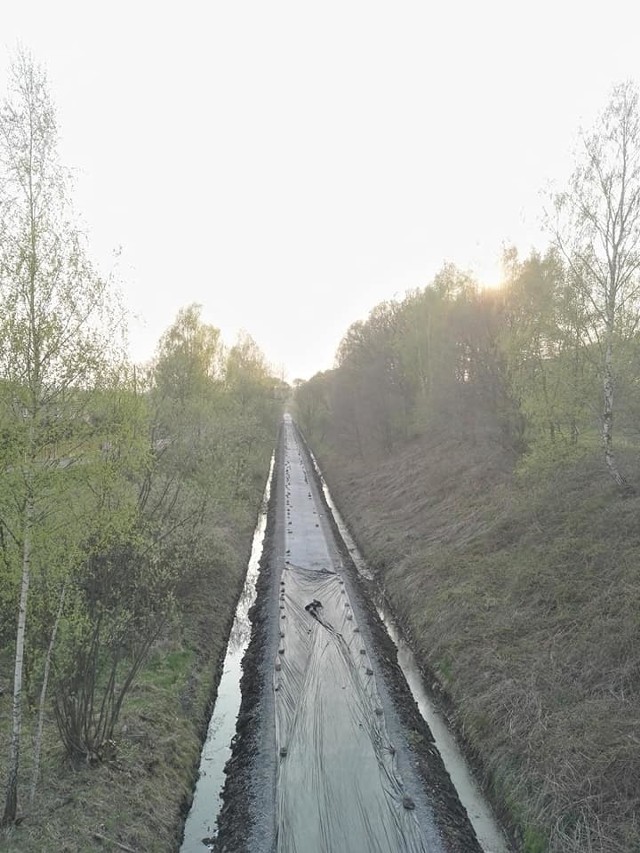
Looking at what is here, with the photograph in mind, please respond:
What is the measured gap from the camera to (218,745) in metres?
11.6

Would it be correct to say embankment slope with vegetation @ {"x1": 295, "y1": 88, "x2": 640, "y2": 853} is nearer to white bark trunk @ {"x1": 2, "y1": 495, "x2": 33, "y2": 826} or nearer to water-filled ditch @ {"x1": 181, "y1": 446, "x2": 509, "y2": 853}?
water-filled ditch @ {"x1": 181, "y1": 446, "x2": 509, "y2": 853}

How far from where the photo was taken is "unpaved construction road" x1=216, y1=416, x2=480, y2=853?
8.55 m

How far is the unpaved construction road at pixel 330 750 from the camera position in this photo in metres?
8.55

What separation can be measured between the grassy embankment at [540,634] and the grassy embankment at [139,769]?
5828 mm

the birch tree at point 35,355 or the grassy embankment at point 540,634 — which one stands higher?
the birch tree at point 35,355

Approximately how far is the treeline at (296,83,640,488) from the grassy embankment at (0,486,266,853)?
1284cm

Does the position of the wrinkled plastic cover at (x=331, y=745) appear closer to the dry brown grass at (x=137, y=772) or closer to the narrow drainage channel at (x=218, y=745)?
the narrow drainage channel at (x=218, y=745)

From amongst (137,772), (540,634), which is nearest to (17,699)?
(137,772)

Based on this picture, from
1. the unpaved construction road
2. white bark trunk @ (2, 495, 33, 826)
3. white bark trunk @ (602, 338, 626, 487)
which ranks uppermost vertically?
white bark trunk @ (602, 338, 626, 487)

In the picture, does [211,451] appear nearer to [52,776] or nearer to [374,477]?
[52,776]

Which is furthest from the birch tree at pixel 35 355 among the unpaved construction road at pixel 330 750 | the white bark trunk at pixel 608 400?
the white bark trunk at pixel 608 400

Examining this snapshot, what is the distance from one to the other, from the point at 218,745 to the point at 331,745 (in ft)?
9.18

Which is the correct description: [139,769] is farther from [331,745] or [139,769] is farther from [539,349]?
[539,349]

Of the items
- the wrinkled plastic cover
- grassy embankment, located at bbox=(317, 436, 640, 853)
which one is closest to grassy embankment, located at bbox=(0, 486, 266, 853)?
the wrinkled plastic cover
